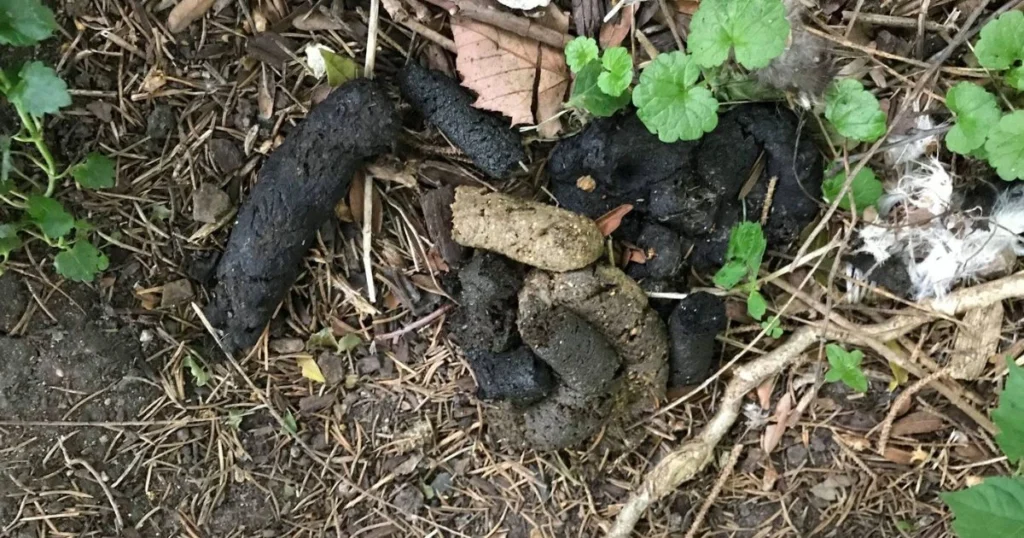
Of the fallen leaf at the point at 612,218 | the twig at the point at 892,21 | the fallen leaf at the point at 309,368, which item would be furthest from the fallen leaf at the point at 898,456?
the fallen leaf at the point at 309,368

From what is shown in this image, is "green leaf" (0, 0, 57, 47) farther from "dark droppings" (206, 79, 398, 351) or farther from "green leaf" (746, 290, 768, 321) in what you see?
"green leaf" (746, 290, 768, 321)

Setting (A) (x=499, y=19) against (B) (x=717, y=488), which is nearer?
(A) (x=499, y=19)

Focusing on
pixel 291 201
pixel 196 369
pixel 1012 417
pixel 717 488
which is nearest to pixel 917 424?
pixel 1012 417

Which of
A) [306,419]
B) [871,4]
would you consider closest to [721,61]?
[871,4]

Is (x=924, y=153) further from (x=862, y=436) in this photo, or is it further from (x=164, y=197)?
(x=164, y=197)

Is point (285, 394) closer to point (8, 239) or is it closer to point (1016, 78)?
point (8, 239)

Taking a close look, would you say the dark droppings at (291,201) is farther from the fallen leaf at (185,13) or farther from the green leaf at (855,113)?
the green leaf at (855,113)
